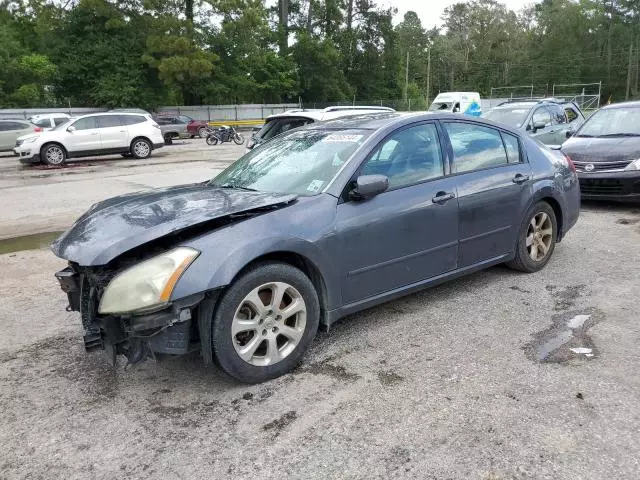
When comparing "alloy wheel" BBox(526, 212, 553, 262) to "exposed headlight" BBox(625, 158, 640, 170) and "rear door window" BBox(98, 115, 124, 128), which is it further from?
"rear door window" BBox(98, 115, 124, 128)

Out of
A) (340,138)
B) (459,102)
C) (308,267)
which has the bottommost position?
(308,267)

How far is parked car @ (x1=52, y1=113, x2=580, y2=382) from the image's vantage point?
9.95 ft

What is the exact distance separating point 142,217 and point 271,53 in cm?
5126

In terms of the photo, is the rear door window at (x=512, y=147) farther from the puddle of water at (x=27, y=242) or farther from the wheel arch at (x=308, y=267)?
the puddle of water at (x=27, y=242)

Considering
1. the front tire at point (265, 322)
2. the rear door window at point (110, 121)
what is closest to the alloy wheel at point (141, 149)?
the rear door window at point (110, 121)

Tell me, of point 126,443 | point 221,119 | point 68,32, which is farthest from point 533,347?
point 68,32

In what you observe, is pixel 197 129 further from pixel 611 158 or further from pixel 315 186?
pixel 315 186

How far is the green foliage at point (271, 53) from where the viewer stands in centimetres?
4084

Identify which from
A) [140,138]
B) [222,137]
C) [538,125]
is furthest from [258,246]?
[222,137]

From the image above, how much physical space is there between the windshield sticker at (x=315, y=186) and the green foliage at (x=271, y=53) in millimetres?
40106

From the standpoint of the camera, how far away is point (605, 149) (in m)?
8.16

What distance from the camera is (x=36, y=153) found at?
17234mm

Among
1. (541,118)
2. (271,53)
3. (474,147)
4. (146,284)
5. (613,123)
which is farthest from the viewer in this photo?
(271,53)

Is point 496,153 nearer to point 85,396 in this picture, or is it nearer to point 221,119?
→ point 85,396
